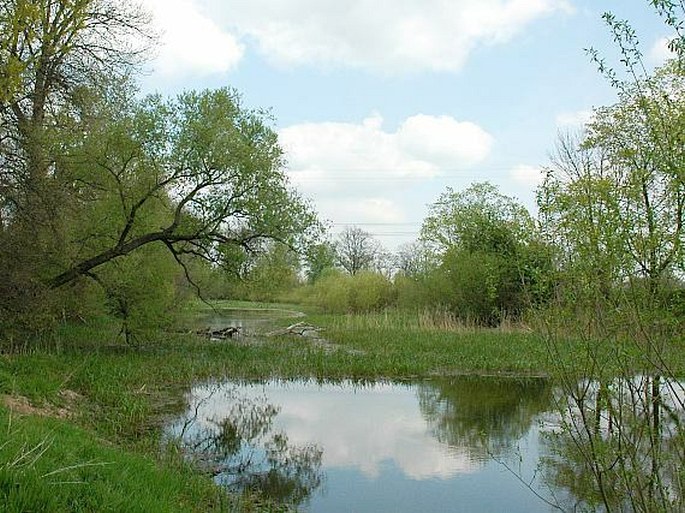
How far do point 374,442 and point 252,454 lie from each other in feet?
7.19

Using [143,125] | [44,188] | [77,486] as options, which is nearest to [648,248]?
[77,486]

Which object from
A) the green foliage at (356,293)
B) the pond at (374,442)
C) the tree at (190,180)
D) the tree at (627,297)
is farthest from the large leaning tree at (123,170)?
the green foliage at (356,293)

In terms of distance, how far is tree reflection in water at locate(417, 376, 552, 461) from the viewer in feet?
38.4

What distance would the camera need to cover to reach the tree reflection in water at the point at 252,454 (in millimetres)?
9141

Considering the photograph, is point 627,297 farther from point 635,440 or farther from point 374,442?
point 374,442

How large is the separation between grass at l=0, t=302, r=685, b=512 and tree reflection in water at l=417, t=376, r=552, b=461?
39.7 inches

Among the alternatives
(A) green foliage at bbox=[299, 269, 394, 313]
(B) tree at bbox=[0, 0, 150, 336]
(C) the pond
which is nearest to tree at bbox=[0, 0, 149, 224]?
(B) tree at bbox=[0, 0, 150, 336]

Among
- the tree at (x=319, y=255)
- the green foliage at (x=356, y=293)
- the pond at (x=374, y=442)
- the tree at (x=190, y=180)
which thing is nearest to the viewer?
the pond at (x=374, y=442)

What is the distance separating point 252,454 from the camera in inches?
422

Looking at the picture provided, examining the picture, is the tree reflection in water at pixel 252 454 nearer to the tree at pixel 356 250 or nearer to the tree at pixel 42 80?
the tree at pixel 42 80

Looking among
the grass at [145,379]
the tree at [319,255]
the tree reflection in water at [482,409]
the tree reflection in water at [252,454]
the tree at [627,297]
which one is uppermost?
the tree at [319,255]

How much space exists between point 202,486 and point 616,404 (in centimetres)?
479

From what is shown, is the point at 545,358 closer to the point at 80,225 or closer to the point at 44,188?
the point at 44,188

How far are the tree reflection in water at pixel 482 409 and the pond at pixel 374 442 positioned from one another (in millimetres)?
22
